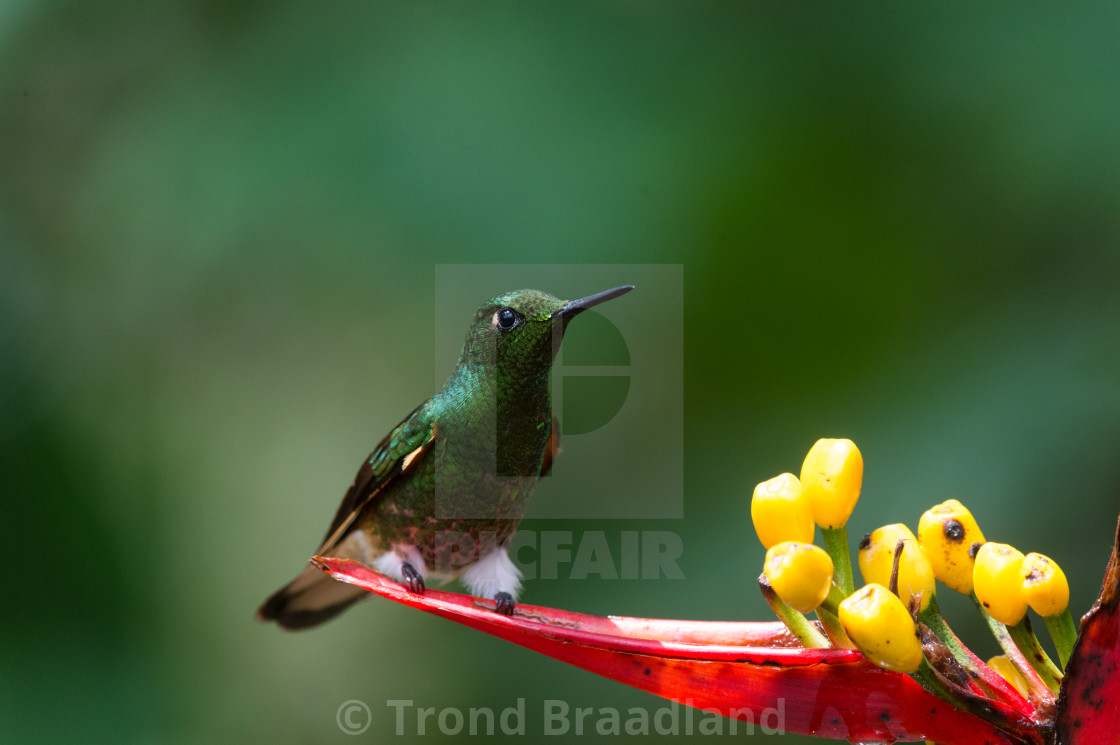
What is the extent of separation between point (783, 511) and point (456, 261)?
1307 mm

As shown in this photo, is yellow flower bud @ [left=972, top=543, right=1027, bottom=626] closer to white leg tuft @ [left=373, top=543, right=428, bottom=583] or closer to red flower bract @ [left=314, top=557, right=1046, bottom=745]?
red flower bract @ [left=314, top=557, right=1046, bottom=745]

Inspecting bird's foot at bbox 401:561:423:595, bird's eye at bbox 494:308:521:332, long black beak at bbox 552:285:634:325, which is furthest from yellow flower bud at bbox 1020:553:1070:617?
bird's foot at bbox 401:561:423:595

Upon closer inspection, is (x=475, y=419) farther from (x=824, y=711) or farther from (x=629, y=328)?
(x=824, y=711)

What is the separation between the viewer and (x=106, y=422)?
7.13ft

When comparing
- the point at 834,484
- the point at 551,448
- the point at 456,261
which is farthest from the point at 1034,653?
→ the point at 456,261

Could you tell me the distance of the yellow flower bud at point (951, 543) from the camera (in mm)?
971

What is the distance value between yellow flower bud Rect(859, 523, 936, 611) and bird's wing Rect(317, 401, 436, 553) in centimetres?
78

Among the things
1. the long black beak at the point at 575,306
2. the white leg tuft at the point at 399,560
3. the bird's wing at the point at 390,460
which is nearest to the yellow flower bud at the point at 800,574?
the long black beak at the point at 575,306

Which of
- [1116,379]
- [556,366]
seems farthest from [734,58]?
[1116,379]

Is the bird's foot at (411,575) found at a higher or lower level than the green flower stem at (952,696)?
lower

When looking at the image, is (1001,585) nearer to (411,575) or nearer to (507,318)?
(507,318)

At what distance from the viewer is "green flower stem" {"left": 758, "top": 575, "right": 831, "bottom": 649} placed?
0.89 metres

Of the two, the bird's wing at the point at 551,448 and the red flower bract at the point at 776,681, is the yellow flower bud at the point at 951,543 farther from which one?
the bird's wing at the point at 551,448

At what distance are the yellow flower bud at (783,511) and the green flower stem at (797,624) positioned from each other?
0.06 metres
